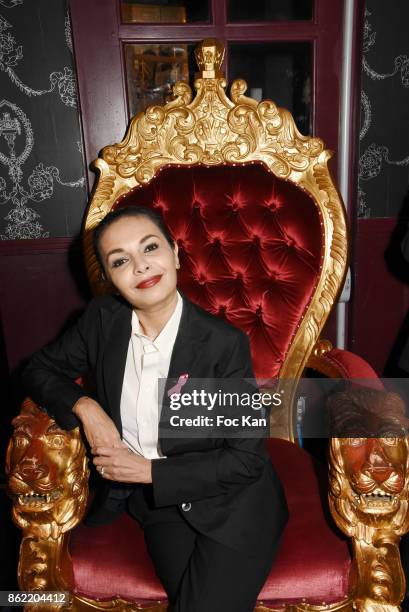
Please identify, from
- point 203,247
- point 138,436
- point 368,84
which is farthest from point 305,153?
point 138,436

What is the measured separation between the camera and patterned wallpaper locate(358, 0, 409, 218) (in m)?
2.05

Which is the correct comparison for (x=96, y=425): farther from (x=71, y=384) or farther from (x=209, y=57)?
(x=209, y=57)

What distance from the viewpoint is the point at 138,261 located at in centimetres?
112

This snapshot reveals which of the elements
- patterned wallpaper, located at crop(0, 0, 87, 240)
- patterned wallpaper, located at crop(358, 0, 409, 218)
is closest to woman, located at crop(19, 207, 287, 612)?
patterned wallpaper, located at crop(0, 0, 87, 240)

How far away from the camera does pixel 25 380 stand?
1309 millimetres

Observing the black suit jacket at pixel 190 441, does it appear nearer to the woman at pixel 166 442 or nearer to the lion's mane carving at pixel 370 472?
the woman at pixel 166 442

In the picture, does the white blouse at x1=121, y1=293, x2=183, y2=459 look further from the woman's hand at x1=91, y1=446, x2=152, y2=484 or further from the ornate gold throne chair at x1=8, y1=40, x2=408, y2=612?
the ornate gold throne chair at x1=8, y1=40, x2=408, y2=612

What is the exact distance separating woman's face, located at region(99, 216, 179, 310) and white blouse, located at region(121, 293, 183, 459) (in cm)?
10

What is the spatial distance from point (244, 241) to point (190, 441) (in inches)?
28.7

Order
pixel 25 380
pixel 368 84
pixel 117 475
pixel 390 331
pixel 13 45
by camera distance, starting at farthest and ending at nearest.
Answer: pixel 390 331 < pixel 368 84 < pixel 13 45 < pixel 25 380 < pixel 117 475

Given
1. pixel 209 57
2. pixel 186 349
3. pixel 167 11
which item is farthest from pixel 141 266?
pixel 167 11

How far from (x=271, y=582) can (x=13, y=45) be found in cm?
191

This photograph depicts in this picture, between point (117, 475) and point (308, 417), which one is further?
point (308, 417)

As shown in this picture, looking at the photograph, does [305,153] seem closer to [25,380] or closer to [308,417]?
[308,417]
